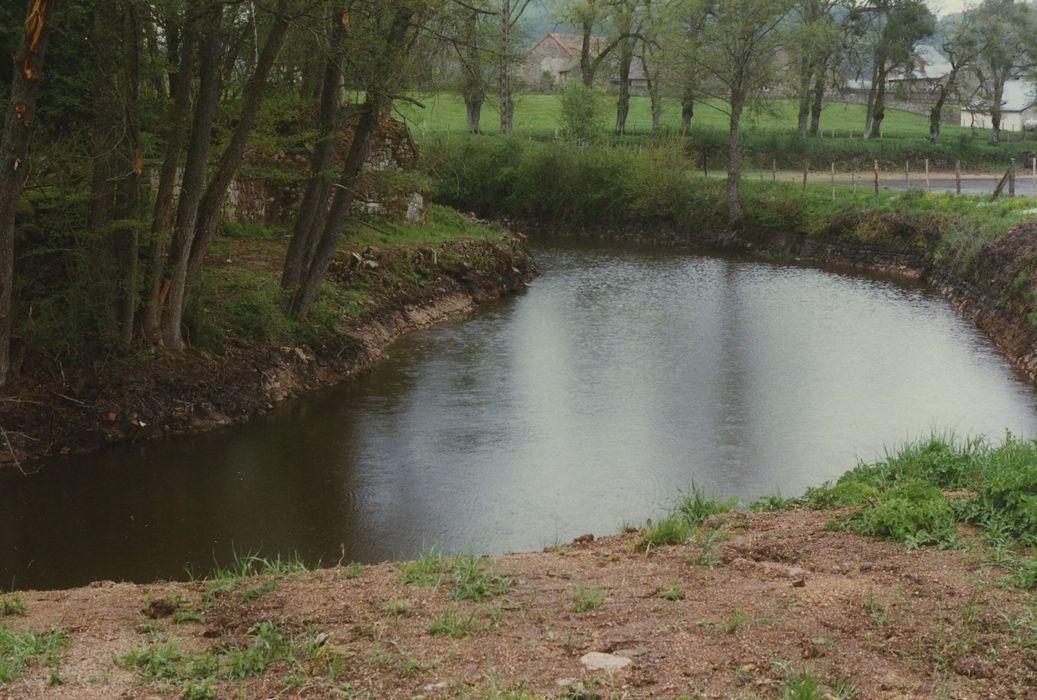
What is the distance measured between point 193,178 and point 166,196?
19.0 inches

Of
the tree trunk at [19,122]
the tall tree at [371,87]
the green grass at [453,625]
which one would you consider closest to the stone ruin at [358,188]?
the tall tree at [371,87]

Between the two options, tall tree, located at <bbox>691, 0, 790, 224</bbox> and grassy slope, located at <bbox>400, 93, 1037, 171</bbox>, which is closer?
tall tree, located at <bbox>691, 0, 790, 224</bbox>

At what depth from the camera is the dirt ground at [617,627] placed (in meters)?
5.75

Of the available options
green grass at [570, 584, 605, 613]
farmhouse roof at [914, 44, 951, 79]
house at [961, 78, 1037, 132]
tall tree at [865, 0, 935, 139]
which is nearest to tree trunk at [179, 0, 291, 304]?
green grass at [570, 584, 605, 613]

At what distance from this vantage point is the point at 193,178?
48.4 feet

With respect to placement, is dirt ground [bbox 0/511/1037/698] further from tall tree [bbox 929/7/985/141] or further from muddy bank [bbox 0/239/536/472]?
tall tree [bbox 929/7/985/141]

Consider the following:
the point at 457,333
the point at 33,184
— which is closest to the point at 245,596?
the point at 33,184

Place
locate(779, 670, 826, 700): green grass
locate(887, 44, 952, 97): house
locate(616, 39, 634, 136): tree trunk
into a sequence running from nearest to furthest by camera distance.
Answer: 1. locate(779, 670, 826, 700): green grass
2. locate(616, 39, 634, 136): tree trunk
3. locate(887, 44, 952, 97): house

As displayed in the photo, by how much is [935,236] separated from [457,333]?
15.8m

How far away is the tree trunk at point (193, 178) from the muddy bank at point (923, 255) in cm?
1408

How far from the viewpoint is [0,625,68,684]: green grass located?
19.8 ft

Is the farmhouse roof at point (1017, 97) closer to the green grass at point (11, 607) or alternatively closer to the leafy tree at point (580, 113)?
the leafy tree at point (580, 113)

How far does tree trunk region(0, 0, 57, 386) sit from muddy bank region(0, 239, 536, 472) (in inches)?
79.0

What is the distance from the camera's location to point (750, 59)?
121ft
